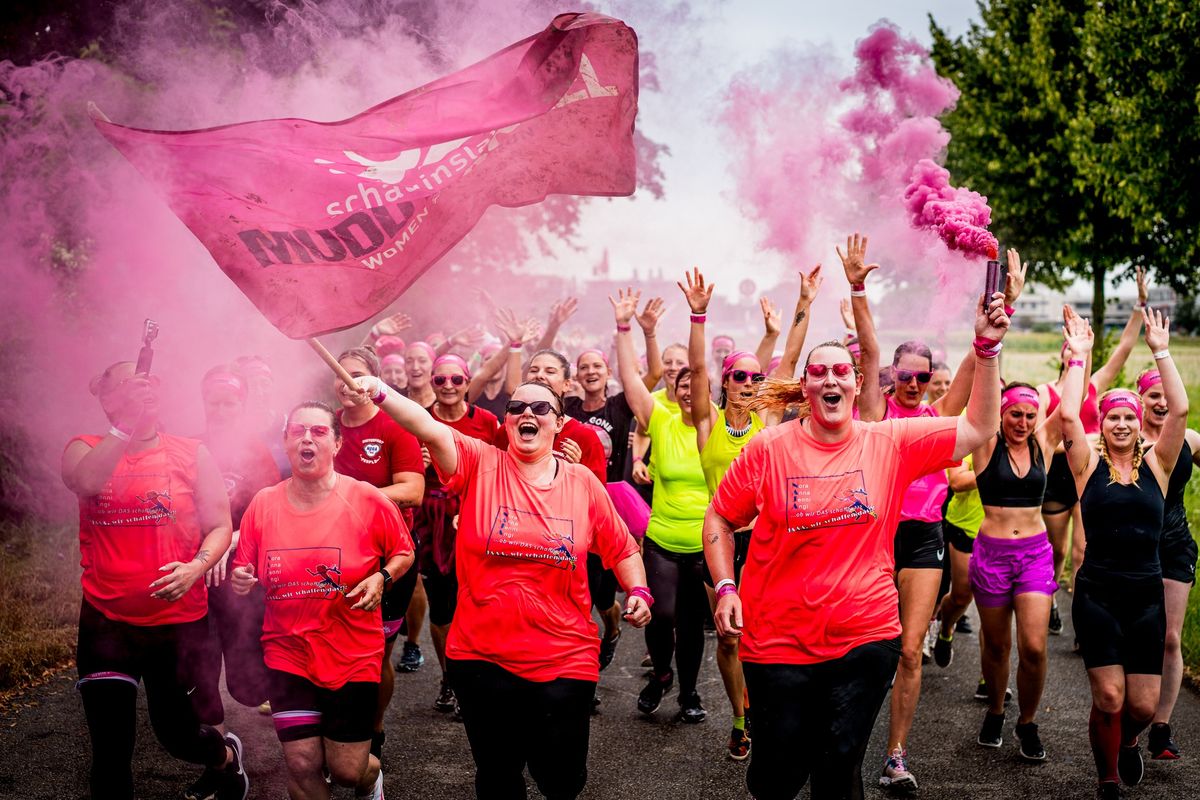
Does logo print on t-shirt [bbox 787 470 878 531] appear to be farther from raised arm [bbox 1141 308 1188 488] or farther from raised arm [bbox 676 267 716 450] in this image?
raised arm [bbox 1141 308 1188 488]

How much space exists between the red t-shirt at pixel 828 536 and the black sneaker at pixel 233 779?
2.47 metres

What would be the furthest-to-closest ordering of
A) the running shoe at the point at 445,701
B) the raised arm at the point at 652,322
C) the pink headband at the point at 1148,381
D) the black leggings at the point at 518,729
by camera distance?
the raised arm at the point at 652,322, the running shoe at the point at 445,701, the pink headband at the point at 1148,381, the black leggings at the point at 518,729

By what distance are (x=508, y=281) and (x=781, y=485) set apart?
26.3 feet

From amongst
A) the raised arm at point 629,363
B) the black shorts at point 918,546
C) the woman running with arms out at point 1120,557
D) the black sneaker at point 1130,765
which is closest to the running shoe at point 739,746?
the black shorts at point 918,546

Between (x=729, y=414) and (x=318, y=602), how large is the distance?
8.33 feet

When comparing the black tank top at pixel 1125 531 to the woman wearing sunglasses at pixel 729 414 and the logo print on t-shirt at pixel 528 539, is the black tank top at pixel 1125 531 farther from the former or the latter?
the logo print on t-shirt at pixel 528 539

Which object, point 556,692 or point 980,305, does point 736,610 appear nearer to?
point 556,692

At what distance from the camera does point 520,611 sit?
13.0ft

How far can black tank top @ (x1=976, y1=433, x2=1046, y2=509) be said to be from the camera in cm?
576

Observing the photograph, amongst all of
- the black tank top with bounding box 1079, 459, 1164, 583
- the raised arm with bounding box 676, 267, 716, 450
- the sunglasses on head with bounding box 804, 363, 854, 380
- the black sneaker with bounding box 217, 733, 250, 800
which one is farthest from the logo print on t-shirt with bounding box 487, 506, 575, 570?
the black tank top with bounding box 1079, 459, 1164, 583

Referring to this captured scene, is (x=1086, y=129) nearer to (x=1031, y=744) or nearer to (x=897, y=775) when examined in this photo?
(x=1031, y=744)

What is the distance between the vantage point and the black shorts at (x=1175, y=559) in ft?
18.5

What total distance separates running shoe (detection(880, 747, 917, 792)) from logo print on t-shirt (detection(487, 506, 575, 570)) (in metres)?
2.28

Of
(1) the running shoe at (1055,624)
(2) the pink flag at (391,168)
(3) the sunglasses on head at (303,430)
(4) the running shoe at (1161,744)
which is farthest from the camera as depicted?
(1) the running shoe at (1055,624)
